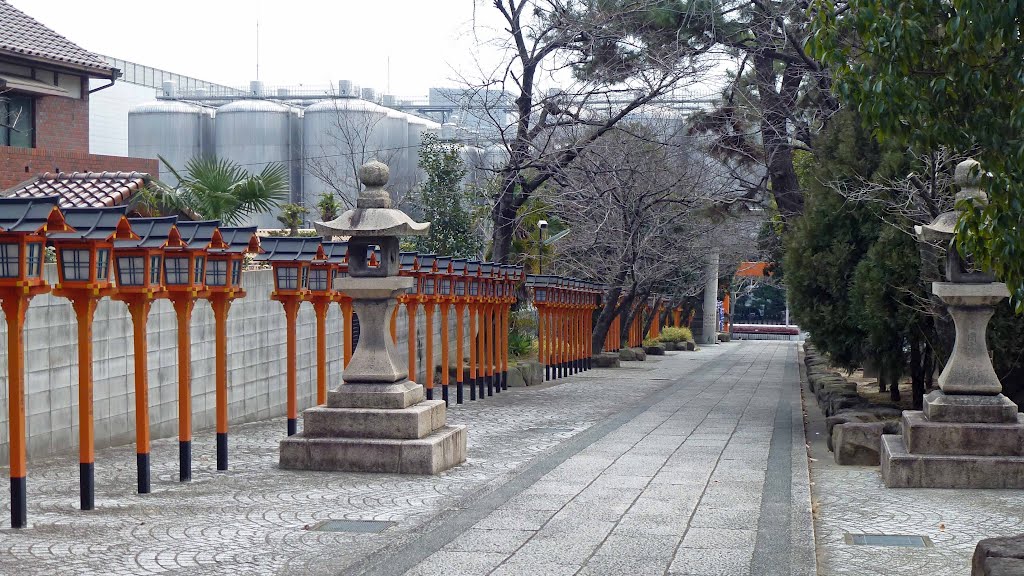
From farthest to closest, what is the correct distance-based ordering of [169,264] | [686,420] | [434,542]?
1. [686,420]
2. [169,264]
3. [434,542]

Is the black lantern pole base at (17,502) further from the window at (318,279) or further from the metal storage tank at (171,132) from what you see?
the metal storage tank at (171,132)

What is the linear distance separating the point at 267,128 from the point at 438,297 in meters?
25.3

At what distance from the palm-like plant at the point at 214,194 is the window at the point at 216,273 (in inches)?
215

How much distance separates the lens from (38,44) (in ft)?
69.0

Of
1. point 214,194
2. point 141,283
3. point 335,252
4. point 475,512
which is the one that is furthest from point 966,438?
point 214,194

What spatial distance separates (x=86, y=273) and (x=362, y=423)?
3.21 metres

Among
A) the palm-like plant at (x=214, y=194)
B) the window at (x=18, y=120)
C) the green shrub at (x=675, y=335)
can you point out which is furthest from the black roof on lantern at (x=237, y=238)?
the green shrub at (x=675, y=335)

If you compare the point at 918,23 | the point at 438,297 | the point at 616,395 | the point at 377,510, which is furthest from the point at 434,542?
the point at 616,395

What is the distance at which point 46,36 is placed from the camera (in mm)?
21781

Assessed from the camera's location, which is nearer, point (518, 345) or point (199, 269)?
point (199, 269)

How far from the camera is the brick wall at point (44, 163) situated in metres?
19.2

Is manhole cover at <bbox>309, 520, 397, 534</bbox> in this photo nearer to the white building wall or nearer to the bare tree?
→ the bare tree

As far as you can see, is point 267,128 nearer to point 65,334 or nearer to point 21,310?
point 65,334

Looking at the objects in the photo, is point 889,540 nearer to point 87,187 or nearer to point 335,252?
point 335,252
